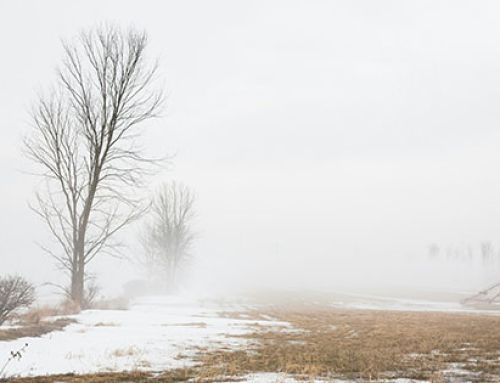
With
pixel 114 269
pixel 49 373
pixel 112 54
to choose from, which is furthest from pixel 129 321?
pixel 114 269

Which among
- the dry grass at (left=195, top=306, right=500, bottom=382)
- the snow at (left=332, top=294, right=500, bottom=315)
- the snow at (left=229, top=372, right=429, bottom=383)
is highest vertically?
the snow at (left=229, top=372, right=429, bottom=383)

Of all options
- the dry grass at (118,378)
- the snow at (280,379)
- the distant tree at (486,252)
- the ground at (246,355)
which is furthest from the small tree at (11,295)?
the distant tree at (486,252)

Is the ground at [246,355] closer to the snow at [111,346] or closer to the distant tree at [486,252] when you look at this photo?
the snow at [111,346]

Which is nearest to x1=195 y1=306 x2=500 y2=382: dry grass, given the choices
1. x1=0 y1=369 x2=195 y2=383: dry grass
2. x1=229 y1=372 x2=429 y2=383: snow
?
x1=229 y1=372 x2=429 y2=383: snow

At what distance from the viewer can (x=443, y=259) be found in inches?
5778

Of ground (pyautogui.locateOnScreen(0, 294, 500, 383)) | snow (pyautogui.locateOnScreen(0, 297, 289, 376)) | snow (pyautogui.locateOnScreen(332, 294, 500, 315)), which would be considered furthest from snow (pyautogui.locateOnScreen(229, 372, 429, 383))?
snow (pyautogui.locateOnScreen(332, 294, 500, 315))

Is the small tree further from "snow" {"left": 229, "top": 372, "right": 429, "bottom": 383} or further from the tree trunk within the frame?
"snow" {"left": 229, "top": 372, "right": 429, "bottom": 383}

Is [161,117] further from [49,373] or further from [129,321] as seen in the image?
[49,373]

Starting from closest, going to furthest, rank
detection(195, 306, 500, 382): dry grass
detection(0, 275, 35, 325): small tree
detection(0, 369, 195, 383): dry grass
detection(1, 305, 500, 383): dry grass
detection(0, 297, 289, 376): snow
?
detection(0, 369, 195, 383): dry grass, detection(1, 305, 500, 383): dry grass, detection(195, 306, 500, 382): dry grass, detection(0, 297, 289, 376): snow, detection(0, 275, 35, 325): small tree

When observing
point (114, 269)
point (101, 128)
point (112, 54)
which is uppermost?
point (112, 54)

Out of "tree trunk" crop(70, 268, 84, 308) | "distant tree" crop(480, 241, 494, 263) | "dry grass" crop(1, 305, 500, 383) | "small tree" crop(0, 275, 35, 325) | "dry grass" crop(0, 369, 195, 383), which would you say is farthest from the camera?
"distant tree" crop(480, 241, 494, 263)

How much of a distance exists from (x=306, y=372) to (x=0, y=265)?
408ft

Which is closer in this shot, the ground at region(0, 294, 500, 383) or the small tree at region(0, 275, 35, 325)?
the ground at region(0, 294, 500, 383)

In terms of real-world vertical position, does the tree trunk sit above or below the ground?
above
